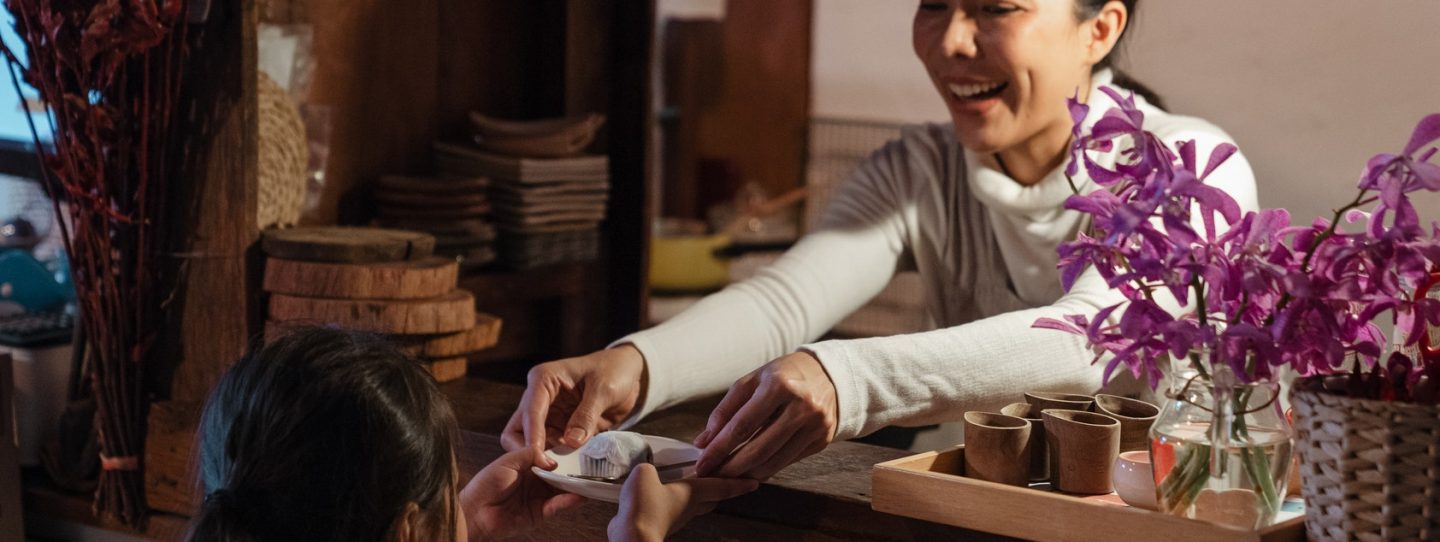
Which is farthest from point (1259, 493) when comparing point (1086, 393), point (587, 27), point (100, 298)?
point (587, 27)

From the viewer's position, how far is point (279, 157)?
244 centimetres

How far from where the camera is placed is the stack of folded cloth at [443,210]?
9.02ft

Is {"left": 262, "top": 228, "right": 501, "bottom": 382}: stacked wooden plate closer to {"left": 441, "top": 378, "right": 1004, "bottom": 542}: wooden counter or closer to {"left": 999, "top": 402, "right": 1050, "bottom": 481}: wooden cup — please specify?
{"left": 441, "top": 378, "right": 1004, "bottom": 542}: wooden counter

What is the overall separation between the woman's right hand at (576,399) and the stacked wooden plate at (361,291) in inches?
18.9

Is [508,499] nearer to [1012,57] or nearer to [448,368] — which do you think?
[448,368]

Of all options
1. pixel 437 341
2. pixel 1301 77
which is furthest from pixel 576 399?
pixel 1301 77

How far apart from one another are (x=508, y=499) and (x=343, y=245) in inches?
30.1

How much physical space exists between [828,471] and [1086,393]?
37 centimetres

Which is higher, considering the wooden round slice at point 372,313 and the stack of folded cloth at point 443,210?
the stack of folded cloth at point 443,210

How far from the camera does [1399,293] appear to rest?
1261 mm

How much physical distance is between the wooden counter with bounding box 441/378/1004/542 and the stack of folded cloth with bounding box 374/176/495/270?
75 cm

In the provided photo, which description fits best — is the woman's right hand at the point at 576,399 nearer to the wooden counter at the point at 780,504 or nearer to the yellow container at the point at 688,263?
the wooden counter at the point at 780,504

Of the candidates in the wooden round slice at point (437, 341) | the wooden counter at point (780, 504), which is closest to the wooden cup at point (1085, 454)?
the wooden counter at point (780, 504)

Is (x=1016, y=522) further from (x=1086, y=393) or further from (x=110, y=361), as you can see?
(x=110, y=361)
